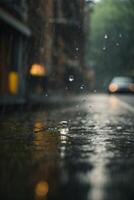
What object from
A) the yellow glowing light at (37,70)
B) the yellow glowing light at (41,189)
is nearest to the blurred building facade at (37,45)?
the yellow glowing light at (37,70)

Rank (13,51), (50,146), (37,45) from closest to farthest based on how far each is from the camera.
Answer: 1. (50,146)
2. (13,51)
3. (37,45)

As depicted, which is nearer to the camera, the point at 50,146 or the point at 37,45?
the point at 50,146

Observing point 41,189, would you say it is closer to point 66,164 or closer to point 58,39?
point 66,164

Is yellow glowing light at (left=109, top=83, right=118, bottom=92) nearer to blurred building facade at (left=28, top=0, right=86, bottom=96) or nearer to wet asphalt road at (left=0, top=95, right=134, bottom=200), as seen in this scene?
blurred building facade at (left=28, top=0, right=86, bottom=96)

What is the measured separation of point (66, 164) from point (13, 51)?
2171cm

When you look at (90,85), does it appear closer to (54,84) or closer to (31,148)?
(54,84)

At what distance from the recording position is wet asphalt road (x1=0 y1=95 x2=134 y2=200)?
522 centimetres

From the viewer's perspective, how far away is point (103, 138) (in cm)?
982

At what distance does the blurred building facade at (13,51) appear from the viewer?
25.7m

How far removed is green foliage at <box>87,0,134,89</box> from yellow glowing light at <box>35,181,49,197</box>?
→ 5520 centimetres

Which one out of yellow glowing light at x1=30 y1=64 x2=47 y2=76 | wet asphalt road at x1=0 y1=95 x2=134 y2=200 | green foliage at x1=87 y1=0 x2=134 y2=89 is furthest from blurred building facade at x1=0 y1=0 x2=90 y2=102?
wet asphalt road at x1=0 y1=95 x2=134 y2=200

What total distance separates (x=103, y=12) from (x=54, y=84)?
4134cm

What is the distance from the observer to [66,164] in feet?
22.7

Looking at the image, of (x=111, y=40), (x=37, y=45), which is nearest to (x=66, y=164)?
(x=37, y=45)
